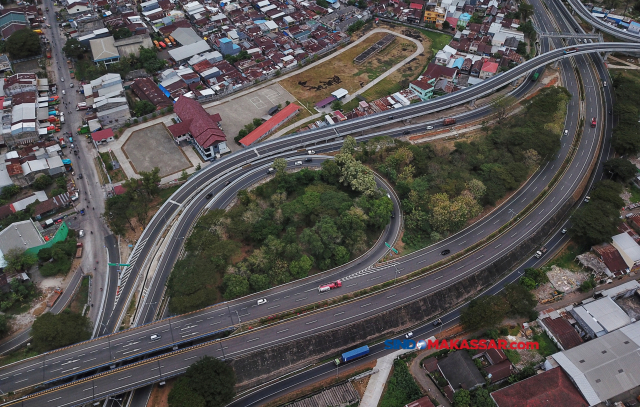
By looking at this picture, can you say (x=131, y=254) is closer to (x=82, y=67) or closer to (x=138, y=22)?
(x=82, y=67)

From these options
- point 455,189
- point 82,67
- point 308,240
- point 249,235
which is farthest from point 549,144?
point 82,67

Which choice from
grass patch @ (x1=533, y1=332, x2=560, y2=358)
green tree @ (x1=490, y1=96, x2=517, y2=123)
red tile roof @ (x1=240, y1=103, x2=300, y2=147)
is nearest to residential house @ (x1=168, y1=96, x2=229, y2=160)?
red tile roof @ (x1=240, y1=103, x2=300, y2=147)

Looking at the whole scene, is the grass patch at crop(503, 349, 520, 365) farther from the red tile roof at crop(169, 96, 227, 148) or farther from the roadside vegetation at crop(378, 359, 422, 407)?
the red tile roof at crop(169, 96, 227, 148)

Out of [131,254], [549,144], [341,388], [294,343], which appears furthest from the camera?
[549,144]

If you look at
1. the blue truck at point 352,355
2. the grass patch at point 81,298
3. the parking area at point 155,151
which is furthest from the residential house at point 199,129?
the blue truck at point 352,355

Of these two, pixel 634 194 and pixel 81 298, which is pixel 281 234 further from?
pixel 634 194

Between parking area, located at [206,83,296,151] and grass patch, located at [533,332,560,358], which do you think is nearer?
grass patch, located at [533,332,560,358]
